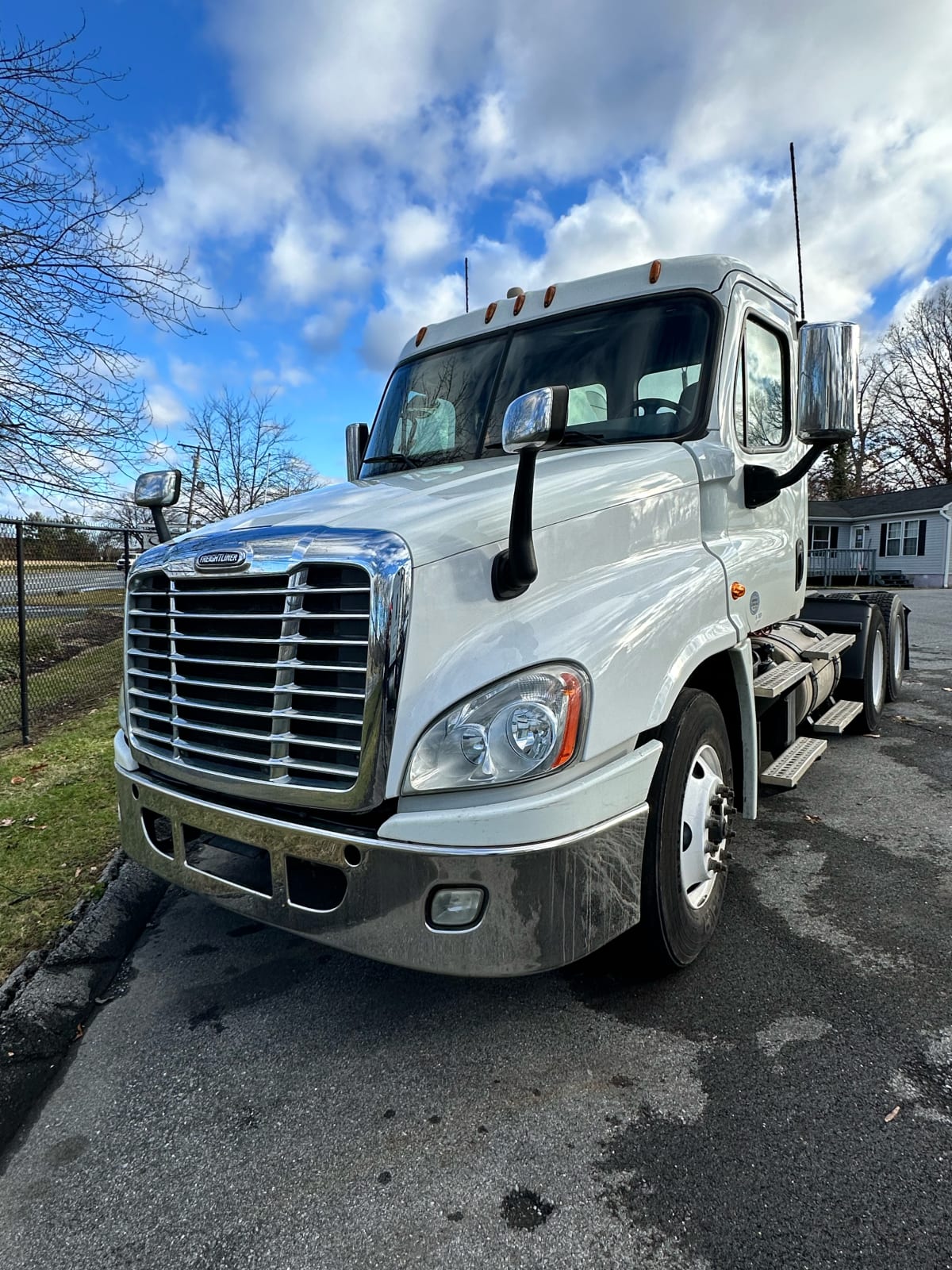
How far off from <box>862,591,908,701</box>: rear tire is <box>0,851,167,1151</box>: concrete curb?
6539 millimetres

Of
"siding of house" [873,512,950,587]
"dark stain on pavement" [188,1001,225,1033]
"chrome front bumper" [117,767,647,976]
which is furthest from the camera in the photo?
"siding of house" [873,512,950,587]

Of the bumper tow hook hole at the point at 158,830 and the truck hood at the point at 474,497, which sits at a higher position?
the truck hood at the point at 474,497

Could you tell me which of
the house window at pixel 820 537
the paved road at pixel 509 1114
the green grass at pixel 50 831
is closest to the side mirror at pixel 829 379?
the paved road at pixel 509 1114

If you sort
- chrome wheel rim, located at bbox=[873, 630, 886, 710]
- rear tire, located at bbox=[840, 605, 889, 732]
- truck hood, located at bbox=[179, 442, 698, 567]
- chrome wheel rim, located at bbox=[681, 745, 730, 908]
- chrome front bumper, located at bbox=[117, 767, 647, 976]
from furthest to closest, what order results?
chrome wheel rim, located at bbox=[873, 630, 886, 710]
rear tire, located at bbox=[840, 605, 889, 732]
chrome wheel rim, located at bbox=[681, 745, 730, 908]
truck hood, located at bbox=[179, 442, 698, 567]
chrome front bumper, located at bbox=[117, 767, 647, 976]

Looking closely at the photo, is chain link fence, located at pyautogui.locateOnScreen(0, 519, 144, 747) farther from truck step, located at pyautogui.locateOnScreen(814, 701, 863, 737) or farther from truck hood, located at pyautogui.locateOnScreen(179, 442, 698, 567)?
truck step, located at pyautogui.locateOnScreen(814, 701, 863, 737)

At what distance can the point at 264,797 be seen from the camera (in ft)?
7.62

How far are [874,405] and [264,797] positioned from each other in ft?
178

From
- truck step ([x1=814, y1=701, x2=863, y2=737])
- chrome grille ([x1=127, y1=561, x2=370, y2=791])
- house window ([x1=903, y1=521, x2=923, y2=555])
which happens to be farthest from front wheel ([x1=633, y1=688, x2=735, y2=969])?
house window ([x1=903, y1=521, x2=923, y2=555])

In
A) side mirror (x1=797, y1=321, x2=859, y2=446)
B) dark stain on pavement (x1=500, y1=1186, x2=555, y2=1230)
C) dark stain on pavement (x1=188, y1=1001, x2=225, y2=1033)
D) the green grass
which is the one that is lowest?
dark stain on pavement (x1=188, y1=1001, x2=225, y2=1033)

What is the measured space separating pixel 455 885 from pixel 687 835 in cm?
113

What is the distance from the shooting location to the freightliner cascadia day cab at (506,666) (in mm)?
2102

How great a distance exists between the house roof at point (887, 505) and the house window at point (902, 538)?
27.4 inches

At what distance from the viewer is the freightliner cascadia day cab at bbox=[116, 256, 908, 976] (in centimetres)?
210

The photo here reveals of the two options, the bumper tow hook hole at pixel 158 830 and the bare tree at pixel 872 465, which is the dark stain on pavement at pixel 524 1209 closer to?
the bumper tow hook hole at pixel 158 830
